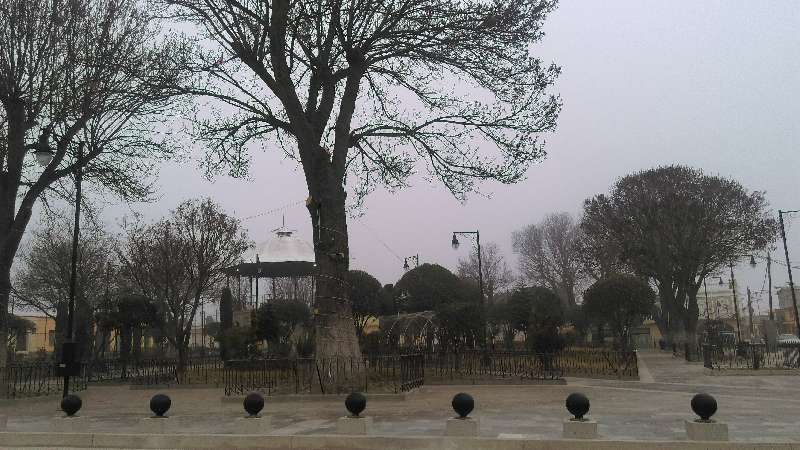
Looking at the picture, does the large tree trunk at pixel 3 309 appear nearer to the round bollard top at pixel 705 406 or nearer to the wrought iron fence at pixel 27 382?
the wrought iron fence at pixel 27 382

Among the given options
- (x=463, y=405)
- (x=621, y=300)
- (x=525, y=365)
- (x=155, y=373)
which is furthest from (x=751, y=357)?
(x=155, y=373)

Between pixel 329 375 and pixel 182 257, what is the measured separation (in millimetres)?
12743

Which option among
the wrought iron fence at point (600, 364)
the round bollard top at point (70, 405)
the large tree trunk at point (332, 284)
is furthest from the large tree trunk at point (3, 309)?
the wrought iron fence at point (600, 364)

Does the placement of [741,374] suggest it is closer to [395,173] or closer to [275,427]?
[395,173]

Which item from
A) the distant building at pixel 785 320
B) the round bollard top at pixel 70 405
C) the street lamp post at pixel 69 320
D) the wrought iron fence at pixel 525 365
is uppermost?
the street lamp post at pixel 69 320

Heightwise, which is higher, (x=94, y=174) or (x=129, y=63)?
(x=129, y=63)

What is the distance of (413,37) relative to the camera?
16.2m

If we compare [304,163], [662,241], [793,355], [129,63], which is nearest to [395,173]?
[304,163]

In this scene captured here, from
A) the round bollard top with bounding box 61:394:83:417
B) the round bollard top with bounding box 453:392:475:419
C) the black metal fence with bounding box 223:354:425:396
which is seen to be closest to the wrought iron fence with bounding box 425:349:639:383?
the black metal fence with bounding box 223:354:425:396

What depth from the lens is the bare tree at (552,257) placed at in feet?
172

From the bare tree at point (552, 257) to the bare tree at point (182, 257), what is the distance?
32011mm

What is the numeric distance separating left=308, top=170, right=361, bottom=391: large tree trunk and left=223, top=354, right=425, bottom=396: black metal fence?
1.3 inches

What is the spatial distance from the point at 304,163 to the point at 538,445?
1068 cm

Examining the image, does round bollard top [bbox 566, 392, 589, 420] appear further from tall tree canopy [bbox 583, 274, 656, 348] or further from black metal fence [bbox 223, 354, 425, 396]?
tall tree canopy [bbox 583, 274, 656, 348]
